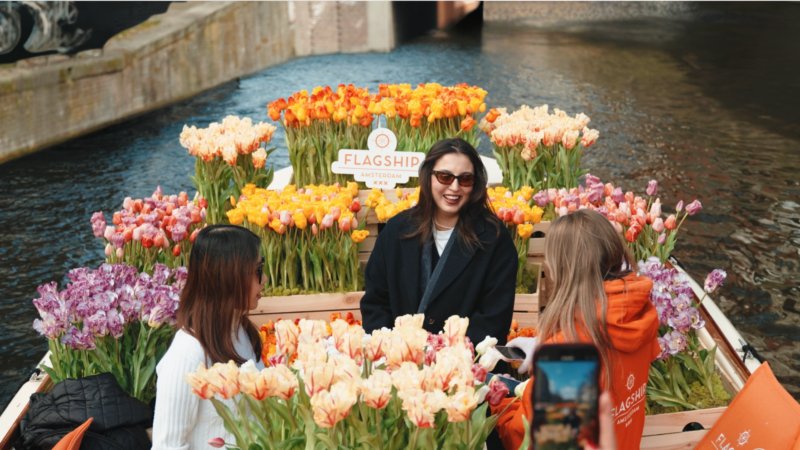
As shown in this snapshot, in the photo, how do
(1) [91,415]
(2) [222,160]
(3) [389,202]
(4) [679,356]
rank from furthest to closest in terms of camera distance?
(2) [222,160]
(3) [389,202]
(4) [679,356]
(1) [91,415]

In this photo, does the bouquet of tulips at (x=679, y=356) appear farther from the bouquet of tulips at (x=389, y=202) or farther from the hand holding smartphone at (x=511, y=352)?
the bouquet of tulips at (x=389, y=202)

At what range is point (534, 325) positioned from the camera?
16.3 ft

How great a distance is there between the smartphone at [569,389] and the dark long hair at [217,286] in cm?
169

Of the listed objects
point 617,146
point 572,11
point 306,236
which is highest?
point 572,11

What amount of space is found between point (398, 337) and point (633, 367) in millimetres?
990

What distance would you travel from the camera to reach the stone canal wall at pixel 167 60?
12.4 metres

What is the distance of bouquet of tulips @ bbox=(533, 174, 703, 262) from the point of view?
16.2ft

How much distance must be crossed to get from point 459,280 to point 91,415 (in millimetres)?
1520

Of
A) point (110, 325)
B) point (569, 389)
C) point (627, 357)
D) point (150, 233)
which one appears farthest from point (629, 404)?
point (150, 233)

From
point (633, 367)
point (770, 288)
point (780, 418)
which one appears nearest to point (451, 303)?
point (633, 367)

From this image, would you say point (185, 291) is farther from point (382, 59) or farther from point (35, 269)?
point (382, 59)

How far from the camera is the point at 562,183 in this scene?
6168 millimetres

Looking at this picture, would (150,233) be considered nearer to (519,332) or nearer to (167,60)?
(519,332)

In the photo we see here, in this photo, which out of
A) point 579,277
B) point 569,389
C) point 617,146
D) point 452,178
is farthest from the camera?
point 617,146
